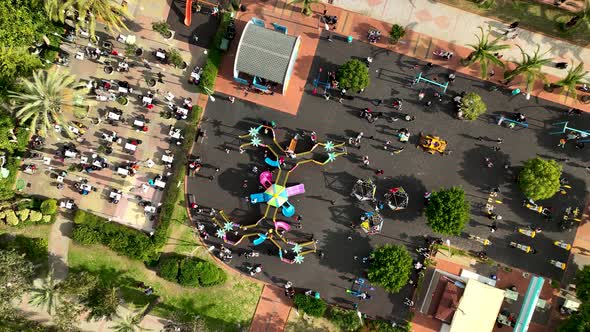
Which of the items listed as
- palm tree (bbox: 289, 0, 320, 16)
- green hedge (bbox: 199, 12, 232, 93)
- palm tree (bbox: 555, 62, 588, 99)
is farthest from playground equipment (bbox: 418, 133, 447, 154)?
green hedge (bbox: 199, 12, 232, 93)

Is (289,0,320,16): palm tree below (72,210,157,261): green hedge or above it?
above

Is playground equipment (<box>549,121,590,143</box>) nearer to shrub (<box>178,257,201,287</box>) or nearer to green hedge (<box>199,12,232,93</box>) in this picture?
green hedge (<box>199,12,232,93</box>)

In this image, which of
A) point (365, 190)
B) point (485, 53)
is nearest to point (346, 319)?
point (365, 190)

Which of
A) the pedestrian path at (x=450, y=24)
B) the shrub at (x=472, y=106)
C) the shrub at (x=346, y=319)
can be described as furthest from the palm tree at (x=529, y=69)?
the shrub at (x=346, y=319)

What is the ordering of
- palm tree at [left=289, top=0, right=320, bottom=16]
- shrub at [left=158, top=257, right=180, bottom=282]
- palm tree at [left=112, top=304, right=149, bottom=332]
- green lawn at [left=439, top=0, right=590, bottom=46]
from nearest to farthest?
palm tree at [left=112, top=304, right=149, bottom=332], palm tree at [left=289, top=0, right=320, bottom=16], shrub at [left=158, top=257, right=180, bottom=282], green lawn at [left=439, top=0, right=590, bottom=46]

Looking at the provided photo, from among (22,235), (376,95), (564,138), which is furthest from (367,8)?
(22,235)

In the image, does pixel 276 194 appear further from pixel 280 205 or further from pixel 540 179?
pixel 540 179
